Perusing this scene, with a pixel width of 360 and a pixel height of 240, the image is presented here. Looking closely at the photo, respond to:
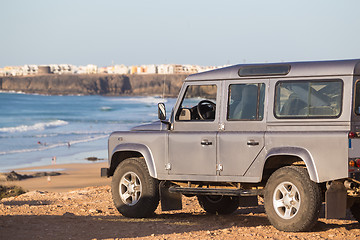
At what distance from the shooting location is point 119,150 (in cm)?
1156

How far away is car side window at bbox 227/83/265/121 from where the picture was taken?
1021 centimetres

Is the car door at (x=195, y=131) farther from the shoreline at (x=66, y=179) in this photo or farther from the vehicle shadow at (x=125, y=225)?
the shoreline at (x=66, y=179)

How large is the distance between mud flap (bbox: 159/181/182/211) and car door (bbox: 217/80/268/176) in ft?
3.78

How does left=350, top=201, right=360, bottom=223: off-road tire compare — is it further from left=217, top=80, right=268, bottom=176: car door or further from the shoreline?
the shoreline

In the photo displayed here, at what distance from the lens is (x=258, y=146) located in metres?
9.98

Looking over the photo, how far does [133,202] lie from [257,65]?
2.95 metres

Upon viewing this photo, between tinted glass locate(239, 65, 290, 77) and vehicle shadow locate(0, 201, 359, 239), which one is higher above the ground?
tinted glass locate(239, 65, 290, 77)

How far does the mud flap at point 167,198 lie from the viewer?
36.9ft

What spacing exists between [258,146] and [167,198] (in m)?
1.98

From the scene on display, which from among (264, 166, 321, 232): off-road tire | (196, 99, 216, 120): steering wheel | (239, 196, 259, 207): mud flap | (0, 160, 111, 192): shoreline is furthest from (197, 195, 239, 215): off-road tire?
(0, 160, 111, 192): shoreline

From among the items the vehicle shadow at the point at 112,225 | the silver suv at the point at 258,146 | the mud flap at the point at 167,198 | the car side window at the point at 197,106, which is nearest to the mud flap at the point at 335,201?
the silver suv at the point at 258,146

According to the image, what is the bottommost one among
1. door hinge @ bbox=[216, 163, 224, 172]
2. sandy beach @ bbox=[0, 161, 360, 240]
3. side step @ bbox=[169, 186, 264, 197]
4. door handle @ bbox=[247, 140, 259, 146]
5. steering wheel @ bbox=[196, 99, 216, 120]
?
sandy beach @ bbox=[0, 161, 360, 240]

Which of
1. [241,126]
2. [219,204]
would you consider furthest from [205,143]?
[219,204]

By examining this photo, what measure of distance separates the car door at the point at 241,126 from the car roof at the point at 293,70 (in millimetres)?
122
